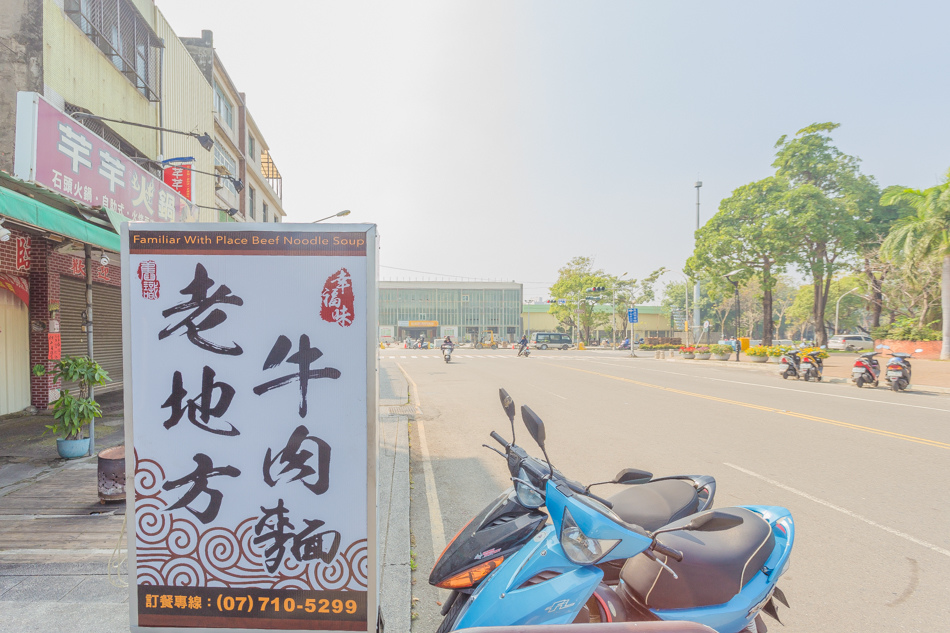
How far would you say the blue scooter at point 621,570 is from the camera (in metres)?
1.87

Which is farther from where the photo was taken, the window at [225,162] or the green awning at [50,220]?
the window at [225,162]

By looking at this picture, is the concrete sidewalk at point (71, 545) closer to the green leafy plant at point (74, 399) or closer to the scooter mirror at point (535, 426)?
the green leafy plant at point (74, 399)

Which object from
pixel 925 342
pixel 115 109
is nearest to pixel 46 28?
pixel 115 109

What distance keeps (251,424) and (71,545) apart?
303cm

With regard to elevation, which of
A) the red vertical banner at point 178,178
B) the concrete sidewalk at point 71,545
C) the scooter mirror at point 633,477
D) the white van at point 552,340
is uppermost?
the red vertical banner at point 178,178

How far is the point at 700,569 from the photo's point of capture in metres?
2.10

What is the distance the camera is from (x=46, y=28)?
334 inches

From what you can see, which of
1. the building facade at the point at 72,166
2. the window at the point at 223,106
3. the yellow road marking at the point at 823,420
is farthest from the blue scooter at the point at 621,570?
the window at the point at 223,106

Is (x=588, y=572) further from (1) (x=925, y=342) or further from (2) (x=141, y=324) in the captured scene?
(1) (x=925, y=342)

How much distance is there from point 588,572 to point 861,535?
3.52 m

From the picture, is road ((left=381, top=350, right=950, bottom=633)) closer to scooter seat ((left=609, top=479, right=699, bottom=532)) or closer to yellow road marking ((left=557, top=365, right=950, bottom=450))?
yellow road marking ((left=557, top=365, right=950, bottom=450))

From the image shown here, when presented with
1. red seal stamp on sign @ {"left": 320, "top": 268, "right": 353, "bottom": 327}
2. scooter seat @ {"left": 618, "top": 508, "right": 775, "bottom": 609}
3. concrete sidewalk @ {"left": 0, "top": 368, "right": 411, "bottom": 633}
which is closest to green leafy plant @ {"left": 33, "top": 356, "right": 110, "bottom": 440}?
concrete sidewalk @ {"left": 0, "top": 368, "right": 411, "bottom": 633}

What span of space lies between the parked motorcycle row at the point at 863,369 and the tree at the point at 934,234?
12.0 metres

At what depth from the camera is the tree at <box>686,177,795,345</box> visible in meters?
31.0
